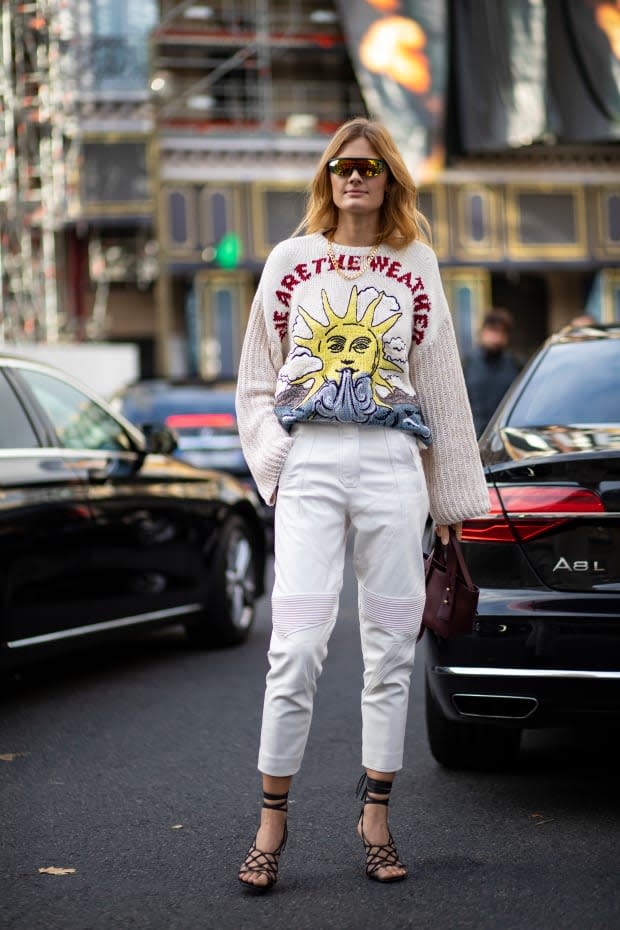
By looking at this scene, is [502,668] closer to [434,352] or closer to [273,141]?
[434,352]

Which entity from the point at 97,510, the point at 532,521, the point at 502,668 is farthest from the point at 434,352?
the point at 97,510

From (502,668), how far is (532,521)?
1.42 ft

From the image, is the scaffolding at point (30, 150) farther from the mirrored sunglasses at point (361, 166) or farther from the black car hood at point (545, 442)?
the mirrored sunglasses at point (361, 166)

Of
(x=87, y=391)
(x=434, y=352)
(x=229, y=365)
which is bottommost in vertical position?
(x=229, y=365)

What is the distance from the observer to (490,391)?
9.11 metres

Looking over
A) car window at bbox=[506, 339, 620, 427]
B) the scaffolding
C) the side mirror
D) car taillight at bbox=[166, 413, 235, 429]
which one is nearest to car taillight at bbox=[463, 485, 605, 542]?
car window at bbox=[506, 339, 620, 427]

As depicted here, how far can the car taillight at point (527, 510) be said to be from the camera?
4.07m

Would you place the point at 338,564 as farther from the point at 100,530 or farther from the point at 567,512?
the point at 100,530

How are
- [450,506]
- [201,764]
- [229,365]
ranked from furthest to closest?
1. [229,365]
2. [201,764]
3. [450,506]

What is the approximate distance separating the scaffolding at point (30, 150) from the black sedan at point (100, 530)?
1362 centimetres

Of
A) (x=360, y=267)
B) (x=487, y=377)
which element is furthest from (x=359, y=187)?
(x=487, y=377)

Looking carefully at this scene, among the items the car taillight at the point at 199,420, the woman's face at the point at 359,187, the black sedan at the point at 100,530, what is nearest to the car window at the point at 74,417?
the black sedan at the point at 100,530

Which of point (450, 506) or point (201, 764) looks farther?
point (201, 764)

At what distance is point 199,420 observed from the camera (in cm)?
1274
